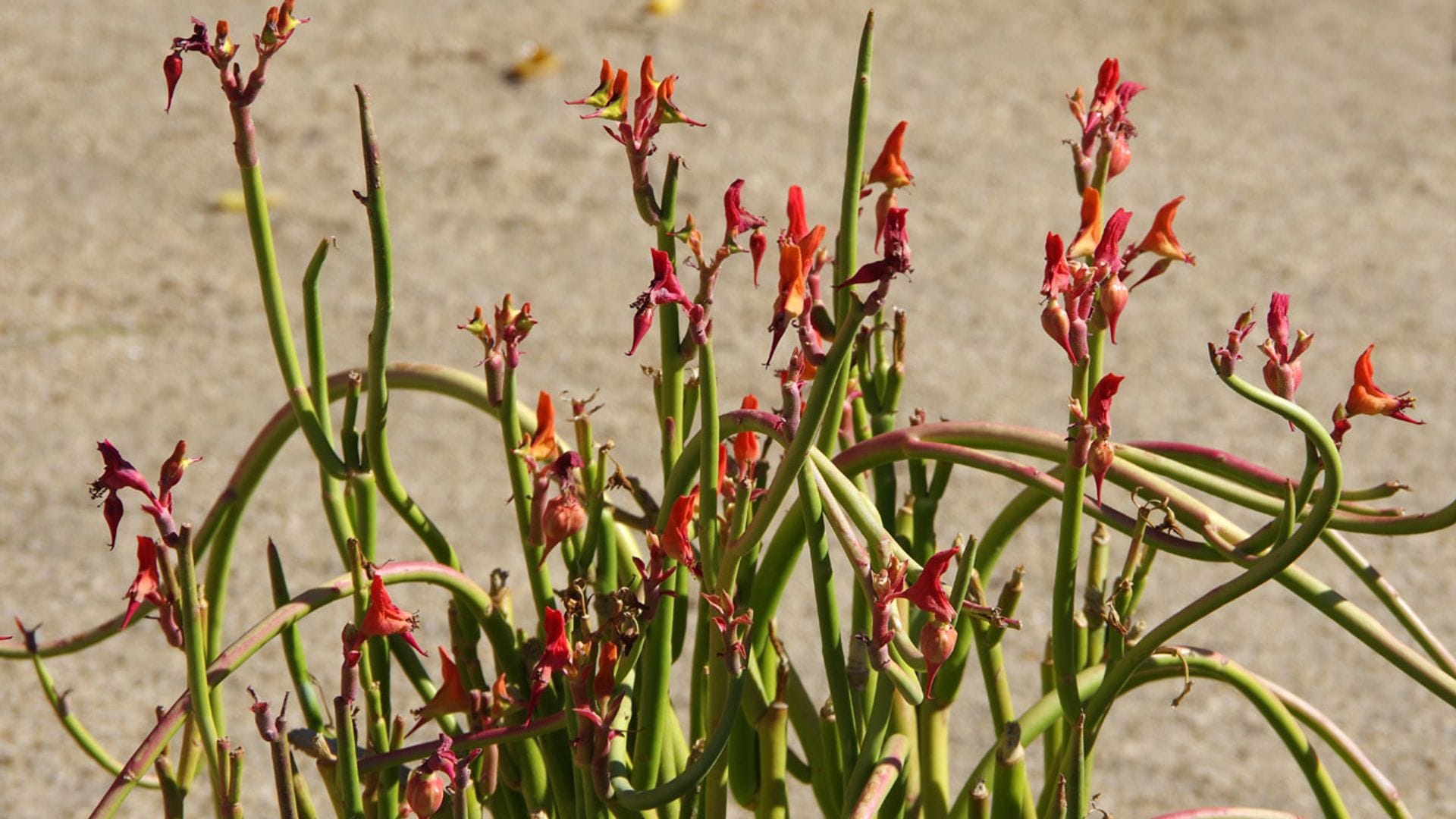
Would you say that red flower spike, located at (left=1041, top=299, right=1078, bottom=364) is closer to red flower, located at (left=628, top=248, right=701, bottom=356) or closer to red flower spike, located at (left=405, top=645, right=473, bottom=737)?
red flower, located at (left=628, top=248, right=701, bottom=356)

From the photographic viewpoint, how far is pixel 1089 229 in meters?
0.57

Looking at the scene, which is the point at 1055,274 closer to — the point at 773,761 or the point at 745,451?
the point at 745,451

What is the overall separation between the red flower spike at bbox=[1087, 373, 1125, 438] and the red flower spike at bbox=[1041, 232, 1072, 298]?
0.03m

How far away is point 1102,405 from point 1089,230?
0.29 feet

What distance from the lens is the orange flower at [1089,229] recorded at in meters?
0.56

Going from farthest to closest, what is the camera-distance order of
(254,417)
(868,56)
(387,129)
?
(387,129) < (254,417) < (868,56)

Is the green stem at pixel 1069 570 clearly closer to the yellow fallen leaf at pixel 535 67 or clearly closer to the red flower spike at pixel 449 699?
the red flower spike at pixel 449 699

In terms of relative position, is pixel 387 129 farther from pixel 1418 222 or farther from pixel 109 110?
pixel 1418 222

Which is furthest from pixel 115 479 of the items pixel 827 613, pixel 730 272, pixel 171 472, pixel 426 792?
pixel 730 272

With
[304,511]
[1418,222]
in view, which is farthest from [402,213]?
[1418,222]

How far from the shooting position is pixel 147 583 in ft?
1.82

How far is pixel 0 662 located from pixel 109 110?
1359 mm

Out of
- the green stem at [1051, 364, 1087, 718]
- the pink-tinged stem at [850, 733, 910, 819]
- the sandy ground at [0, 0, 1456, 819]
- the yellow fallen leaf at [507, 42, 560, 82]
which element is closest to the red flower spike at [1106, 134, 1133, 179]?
the green stem at [1051, 364, 1087, 718]

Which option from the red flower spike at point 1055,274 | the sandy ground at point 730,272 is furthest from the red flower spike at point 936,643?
the sandy ground at point 730,272
